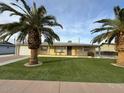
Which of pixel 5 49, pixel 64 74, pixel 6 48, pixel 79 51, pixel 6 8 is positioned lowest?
pixel 64 74

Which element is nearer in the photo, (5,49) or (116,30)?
(116,30)

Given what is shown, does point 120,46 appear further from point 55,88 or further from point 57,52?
point 57,52

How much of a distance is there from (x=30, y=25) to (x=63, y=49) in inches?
1074

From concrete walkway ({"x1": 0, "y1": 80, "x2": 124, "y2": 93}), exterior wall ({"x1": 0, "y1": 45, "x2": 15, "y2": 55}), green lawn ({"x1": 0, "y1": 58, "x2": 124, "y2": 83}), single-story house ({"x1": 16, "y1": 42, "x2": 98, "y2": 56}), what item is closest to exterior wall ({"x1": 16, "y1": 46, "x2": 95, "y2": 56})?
single-story house ({"x1": 16, "y1": 42, "x2": 98, "y2": 56})

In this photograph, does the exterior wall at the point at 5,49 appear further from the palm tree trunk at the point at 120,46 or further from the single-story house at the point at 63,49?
the palm tree trunk at the point at 120,46

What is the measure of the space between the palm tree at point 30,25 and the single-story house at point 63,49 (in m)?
25.6

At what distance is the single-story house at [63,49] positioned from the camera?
47.8 meters

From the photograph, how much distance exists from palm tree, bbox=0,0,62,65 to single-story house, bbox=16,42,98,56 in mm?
25625

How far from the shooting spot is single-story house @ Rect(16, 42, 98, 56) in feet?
157

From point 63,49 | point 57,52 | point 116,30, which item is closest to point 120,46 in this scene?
point 116,30

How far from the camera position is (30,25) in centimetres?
2105

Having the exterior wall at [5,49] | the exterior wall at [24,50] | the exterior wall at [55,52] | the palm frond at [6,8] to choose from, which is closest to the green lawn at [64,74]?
the palm frond at [6,8]

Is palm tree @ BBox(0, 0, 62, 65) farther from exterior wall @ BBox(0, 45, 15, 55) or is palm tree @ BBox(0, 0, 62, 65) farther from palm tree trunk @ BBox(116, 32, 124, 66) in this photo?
exterior wall @ BBox(0, 45, 15, 55)

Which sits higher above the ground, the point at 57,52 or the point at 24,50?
the point at 24,50
